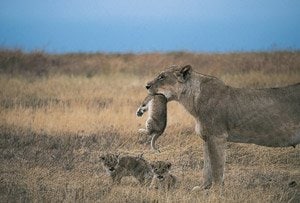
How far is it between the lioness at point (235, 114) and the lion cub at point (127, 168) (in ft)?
3.22

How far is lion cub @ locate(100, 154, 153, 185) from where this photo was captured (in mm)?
10844

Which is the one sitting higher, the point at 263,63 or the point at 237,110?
the point at 263,63

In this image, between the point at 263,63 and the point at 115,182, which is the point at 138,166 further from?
the point at 263,63

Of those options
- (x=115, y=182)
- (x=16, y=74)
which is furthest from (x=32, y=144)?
(x=16, y=74)

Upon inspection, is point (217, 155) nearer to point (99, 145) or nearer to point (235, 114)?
point (235, 114)

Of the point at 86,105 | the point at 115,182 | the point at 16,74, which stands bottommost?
the point at 115,182

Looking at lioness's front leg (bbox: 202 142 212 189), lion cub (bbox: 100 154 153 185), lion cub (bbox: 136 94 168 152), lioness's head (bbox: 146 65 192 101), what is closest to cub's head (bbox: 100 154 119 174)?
lion cub (bbox: 100 154 153 185)

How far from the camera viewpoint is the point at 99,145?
14.2m

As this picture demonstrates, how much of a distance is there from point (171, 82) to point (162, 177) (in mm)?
1391

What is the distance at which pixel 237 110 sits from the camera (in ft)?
33.5

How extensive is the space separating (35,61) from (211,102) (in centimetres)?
1938

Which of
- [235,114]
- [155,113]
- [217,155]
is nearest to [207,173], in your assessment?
[217,155]

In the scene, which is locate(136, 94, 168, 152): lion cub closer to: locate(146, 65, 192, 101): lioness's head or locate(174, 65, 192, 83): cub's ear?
locate(146, 65, 192, 101): lioness's head

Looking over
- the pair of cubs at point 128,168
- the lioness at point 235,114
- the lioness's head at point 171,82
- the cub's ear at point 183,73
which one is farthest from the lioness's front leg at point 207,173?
the cub's ear at point 183,73
